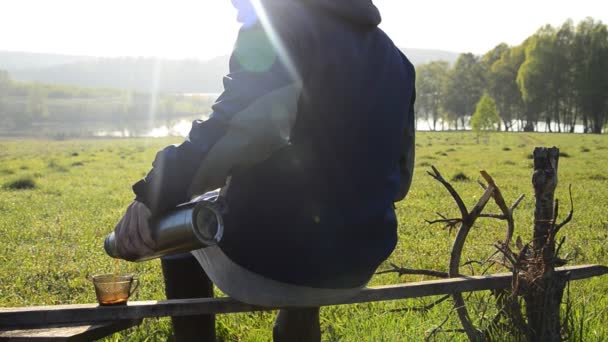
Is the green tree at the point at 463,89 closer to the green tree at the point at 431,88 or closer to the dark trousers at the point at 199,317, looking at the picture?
the green tree at the point at 431,88

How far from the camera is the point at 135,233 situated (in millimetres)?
1829

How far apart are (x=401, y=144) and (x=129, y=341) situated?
240 centimetres

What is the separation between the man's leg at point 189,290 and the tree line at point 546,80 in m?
69.0

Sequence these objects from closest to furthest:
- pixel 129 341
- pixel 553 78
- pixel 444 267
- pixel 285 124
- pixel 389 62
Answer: pixel 285 124 < pixel 389 62 < pixel 129 341 < pixel 444 267 < pixel 553 78

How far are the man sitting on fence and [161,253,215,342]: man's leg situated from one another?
0.75 ft

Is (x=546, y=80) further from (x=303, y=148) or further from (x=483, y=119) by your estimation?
(x=303, y=148)

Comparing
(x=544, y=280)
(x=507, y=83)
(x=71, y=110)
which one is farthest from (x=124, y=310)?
(x=71, y=110)

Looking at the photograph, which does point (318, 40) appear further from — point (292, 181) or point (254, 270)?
point (254, 270)

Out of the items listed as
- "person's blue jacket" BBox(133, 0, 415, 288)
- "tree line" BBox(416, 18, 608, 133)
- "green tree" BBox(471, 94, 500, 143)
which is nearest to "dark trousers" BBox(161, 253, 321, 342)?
"person's blue jacket" BBox(133, 0, 415, 288)

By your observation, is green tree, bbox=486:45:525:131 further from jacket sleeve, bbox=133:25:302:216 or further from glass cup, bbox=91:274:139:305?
jacket sleeve, bbox=133:25:302:216

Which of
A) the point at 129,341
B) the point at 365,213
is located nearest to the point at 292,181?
the point at 365,213

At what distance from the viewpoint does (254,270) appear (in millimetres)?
1939

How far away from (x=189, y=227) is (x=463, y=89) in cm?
9068

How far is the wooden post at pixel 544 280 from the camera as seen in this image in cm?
267
